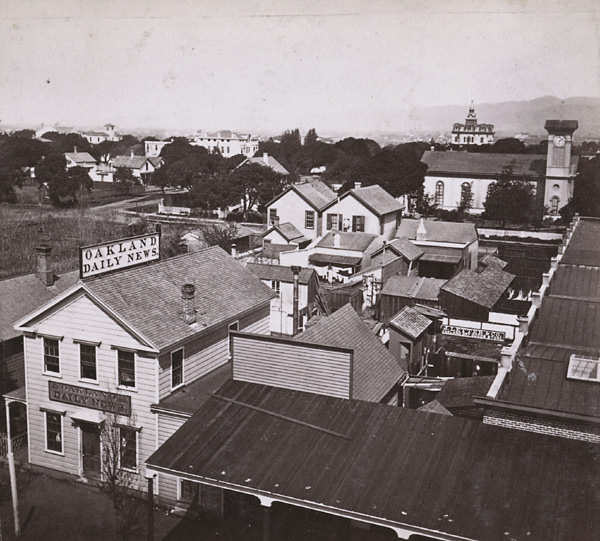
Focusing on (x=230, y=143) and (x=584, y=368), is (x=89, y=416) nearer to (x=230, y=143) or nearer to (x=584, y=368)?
(x=584, y=368)

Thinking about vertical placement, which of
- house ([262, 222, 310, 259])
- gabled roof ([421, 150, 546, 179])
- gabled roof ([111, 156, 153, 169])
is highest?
gabled roof ([421, 150, 546, 179])

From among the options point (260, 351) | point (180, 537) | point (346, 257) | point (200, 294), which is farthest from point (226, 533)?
point (346, 257)

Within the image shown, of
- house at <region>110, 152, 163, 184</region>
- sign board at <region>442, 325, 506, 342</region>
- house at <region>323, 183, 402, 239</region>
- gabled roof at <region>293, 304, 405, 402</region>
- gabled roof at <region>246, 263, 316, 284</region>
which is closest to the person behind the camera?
gabled roof at <region>293, 304, 405, 402</region>

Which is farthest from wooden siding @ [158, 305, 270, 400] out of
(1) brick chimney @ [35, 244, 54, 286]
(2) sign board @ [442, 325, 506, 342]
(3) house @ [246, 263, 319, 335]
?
(2) sign board @ [442, 325, 506, 342]

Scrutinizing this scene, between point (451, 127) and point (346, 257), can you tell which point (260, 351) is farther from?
point (451, 127)

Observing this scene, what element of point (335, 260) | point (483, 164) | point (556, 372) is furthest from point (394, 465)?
point (483, 164)

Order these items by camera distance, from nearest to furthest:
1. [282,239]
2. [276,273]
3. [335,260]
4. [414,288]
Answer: [414,288] → [276,273] → [335,260] → [282,239]

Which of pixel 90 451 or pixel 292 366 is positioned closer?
pixel 292 366

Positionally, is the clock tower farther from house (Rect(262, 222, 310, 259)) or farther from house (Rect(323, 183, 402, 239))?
house (Rect(262, 222, 310, 259))
